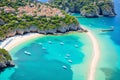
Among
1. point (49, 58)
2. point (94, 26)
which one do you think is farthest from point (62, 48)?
point (94, 26)

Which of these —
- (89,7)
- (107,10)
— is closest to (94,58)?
(89,7)

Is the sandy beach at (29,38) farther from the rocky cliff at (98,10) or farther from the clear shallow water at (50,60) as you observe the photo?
the rocky cliff at (98,10)

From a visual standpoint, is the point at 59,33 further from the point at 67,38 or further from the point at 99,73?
the point at 99,73

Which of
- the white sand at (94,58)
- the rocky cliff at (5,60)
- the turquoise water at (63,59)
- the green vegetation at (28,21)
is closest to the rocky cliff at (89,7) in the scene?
the green vegetation at (28,21)

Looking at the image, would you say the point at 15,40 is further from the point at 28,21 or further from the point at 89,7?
the point at 89,7

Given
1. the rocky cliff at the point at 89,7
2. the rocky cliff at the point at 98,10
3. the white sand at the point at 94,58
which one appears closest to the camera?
the white sand at the point at 94,58

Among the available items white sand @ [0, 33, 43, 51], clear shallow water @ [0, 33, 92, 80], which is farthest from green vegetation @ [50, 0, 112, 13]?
white sand @ [0, 33, 43, 51]

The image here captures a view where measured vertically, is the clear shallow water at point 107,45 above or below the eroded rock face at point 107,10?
below
